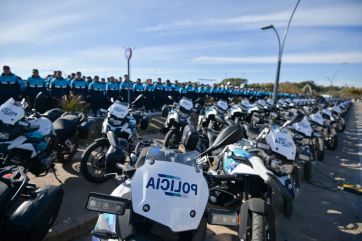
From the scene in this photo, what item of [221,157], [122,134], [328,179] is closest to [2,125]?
[122,134]

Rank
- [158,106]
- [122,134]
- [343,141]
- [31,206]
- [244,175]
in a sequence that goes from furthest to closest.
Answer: [158,106]
[343,141]
[122,134]
[244,175]
[31,206]

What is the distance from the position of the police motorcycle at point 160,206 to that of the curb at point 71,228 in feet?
4.63

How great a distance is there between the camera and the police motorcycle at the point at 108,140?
4340 millimetres

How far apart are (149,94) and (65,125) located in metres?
9.44

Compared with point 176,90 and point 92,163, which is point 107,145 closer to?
point 92,163

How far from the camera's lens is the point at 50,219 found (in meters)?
2.20

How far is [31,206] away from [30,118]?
9.20 ft

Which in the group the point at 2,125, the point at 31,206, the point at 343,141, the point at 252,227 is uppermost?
the point at 2,125

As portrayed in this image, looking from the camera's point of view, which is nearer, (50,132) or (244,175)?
(244,175)

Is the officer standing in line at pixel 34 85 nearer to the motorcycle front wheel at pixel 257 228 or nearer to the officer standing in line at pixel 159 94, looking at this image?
the officer standing in line at pixel 159 94

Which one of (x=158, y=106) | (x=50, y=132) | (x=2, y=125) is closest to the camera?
(x=2, y=125)

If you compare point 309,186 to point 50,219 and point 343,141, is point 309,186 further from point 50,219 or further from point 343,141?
point 343,141

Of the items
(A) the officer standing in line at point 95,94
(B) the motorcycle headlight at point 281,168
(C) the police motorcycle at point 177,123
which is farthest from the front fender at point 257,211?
(A) the officer standing in line at point 95,94

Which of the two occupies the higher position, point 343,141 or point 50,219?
point 50,219
